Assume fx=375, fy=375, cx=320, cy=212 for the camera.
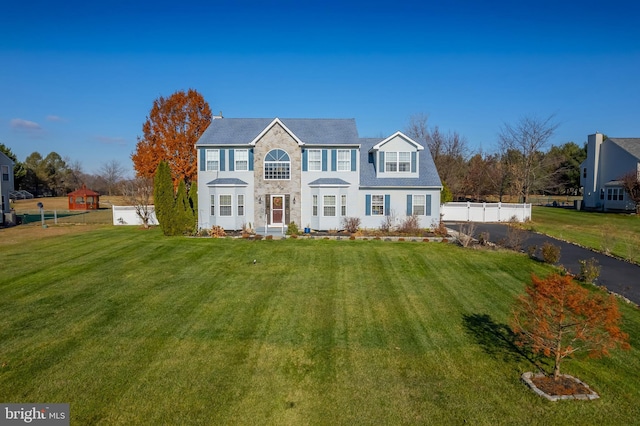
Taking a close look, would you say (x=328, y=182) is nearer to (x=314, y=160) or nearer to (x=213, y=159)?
(x=314, y=160)

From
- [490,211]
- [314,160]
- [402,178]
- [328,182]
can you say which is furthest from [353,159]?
[490,211]

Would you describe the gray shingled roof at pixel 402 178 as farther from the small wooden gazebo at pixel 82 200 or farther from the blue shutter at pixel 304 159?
the small wooden gazebo at pixel 82 200

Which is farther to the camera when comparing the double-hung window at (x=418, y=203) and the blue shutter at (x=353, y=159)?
the double-hung window at (x=418, y=203)

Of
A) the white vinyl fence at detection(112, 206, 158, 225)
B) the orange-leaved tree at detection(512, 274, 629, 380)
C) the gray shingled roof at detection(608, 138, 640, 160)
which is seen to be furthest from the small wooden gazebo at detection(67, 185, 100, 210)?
the gray shingled roof at detection(608, 138, 640, 160)

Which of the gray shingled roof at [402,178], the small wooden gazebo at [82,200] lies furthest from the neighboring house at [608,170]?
the small wooden gazebo at [82,200]

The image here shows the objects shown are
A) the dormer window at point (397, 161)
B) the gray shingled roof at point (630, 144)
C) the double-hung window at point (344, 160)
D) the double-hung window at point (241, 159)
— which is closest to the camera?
the double-hung window at point (241, 159)

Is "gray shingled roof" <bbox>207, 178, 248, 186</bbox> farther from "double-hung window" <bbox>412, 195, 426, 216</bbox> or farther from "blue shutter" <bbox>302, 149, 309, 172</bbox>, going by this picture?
"double-hung window" <bbox>412, 195, 426, 216</bbox>
